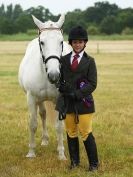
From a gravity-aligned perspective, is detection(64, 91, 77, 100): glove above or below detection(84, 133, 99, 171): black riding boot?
above

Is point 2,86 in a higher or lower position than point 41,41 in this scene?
lower

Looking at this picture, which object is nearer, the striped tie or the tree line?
the striped tie

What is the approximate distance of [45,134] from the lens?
29.3ft

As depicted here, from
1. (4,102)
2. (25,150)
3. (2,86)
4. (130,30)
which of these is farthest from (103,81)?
(130,30)

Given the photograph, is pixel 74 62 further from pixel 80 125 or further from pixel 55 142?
pixel 55 142

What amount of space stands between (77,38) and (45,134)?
9.71 ft

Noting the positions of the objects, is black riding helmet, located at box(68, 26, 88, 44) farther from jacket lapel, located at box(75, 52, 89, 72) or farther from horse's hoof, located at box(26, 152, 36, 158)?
horse's hoof, located at box(26, 152, 36, 158)

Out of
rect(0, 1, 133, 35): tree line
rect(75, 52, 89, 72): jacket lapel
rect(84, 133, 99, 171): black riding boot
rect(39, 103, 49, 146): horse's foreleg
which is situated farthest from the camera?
rect(0, 1, 133, 35): tree line

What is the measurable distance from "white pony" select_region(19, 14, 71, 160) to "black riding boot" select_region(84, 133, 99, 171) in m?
0.94

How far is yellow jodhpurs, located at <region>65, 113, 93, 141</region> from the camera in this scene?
21.6 ft

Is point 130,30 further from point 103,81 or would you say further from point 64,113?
point 64,113

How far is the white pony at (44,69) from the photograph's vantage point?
658 centimetres

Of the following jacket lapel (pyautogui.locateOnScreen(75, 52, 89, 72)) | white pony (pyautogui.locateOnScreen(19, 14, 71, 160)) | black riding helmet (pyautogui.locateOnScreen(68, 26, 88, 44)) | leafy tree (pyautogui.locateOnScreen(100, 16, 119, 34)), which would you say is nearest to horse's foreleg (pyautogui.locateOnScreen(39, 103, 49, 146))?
white pony (pyautogui.locateOnScreen(19, 14, 71, 160))

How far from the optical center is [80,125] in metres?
6.64
